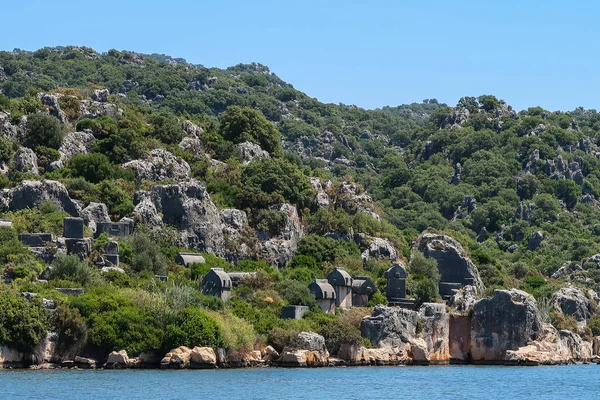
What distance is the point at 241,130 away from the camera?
127 metres

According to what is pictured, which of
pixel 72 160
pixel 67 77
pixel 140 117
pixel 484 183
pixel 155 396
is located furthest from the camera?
pixel 67 77

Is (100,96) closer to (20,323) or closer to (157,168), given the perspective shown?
(157,168)

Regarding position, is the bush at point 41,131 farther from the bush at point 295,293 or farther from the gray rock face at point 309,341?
the gray rock face at point 309,341

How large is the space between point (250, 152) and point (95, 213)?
24732 millimetres

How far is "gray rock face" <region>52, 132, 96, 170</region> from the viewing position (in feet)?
369

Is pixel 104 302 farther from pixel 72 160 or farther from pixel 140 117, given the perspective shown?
pixel 140 117

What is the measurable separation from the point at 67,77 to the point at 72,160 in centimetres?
7524

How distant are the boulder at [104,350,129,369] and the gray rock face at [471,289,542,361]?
28.0 metres

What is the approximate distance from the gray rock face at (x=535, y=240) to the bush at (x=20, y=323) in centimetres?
7253

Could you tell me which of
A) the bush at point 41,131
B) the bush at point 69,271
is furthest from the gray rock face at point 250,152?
the bush at point 69,271

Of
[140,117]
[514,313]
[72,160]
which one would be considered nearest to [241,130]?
[140,117]

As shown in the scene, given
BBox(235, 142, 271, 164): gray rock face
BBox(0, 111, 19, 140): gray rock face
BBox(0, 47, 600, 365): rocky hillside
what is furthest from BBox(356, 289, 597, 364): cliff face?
BBox(0, 111, 19, 140): gray rock face

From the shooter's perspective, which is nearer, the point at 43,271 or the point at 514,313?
the point at 43,271

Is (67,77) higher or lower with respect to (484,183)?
higher
